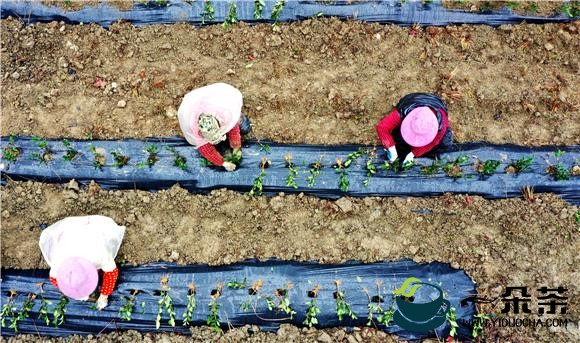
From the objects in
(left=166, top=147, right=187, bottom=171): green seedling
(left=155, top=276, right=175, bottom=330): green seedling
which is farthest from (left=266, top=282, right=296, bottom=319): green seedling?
(left=166, top=147, right=187, bottom=171): green seedling

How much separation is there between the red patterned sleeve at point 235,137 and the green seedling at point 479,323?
2525 millimetres

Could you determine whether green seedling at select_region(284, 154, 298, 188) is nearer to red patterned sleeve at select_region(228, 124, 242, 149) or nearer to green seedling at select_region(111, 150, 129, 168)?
red patterned sleeve at select_region(228, 124, 242, 149)

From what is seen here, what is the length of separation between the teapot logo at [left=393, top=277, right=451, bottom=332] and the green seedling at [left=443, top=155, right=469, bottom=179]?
108 cm

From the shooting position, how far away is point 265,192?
185 inches

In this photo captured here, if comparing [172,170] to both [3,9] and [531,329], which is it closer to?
[3,9]

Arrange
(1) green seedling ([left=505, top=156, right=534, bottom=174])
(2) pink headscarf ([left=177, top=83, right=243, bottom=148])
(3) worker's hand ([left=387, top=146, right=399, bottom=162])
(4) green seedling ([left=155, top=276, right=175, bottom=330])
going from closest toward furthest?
(2) pink headscarf ([left=177, top=83, right=243, bottom=148]) → (4) green seedling ([left=155, top=276, right=175, bottom=330]) → (3) worker's hand ([left=387, top=146, right=399, bottom=162]) → (1) green seedling ([left=505, top=156, right=534, bottom=174])

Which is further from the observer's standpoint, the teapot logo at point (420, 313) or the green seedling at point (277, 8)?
the green seedling at point (277, 8)

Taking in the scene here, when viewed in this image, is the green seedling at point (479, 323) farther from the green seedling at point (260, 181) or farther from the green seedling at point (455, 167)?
the green seedling at point (260, 181)

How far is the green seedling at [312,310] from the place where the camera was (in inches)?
171

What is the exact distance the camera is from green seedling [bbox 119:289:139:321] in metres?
4.38

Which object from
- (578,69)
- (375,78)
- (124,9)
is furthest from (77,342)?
(578,69)

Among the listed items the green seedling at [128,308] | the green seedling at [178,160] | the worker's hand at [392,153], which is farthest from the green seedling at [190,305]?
the worker's hand at [392,153]

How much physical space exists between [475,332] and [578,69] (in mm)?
2795

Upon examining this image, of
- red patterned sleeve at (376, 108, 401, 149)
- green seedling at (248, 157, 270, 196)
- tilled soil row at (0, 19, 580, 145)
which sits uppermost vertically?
tilled soil row at (0, 19, 580, 145)
